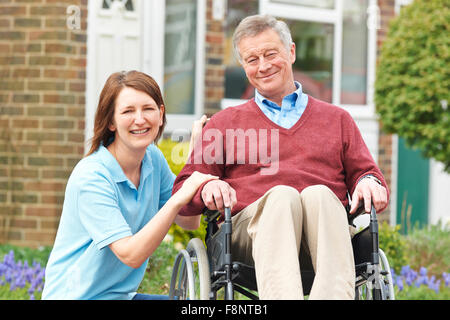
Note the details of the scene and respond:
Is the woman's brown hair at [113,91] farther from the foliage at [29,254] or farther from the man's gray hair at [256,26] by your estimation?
the foliage at [29,254]

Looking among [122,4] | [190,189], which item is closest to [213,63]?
[122,4]

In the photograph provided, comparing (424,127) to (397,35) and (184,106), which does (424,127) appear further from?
(184,106)

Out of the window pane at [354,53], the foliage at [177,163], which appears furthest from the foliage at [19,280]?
the window pane at [354,53]

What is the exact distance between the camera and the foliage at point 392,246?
5.35m

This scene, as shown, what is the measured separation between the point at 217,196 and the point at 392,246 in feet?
9.89

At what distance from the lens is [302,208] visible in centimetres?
275

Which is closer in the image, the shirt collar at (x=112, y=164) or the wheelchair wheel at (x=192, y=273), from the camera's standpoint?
the wheelchair wheel at (x=192, y=273)

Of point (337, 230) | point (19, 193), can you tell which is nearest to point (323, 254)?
point (337, 230)

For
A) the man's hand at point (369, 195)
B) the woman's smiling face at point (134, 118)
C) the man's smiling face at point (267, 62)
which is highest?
the man's smiling face at point (267, 62)

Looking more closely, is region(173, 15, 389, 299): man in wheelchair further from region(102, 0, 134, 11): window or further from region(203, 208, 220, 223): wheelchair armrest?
region(102, 0, 134, 11): window

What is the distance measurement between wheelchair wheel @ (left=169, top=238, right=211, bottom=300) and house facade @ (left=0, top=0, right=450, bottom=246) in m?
2.79

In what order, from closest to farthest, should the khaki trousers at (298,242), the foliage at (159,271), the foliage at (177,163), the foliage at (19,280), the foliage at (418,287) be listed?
the khaki trousers at (298,242)
the foliage at (19,280)
the foliage at (159,271)
the foliage at (418,287)
the foliage at (177,163)

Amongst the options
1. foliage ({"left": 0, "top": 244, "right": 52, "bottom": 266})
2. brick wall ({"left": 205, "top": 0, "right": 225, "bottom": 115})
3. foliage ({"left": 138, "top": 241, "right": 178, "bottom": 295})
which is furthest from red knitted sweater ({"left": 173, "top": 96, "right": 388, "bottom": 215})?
brick wall ({"left": 205, "top": 0, "right": 225, "bottom": 115})

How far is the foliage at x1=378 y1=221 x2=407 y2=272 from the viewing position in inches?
211
